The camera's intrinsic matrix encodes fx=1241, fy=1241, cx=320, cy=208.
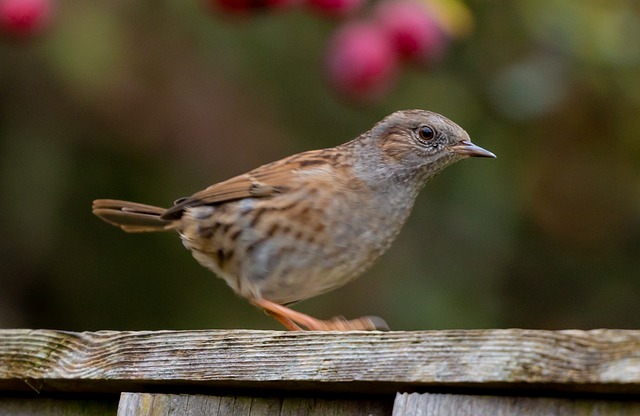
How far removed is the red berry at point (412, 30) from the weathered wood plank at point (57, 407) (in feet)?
7.17

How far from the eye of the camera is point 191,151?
5832 mm

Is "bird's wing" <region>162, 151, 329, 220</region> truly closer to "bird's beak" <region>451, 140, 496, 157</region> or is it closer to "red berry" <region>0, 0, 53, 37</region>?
"bird's beak" <region>451, 140, 496, 157</region>

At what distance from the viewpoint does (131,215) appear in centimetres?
405

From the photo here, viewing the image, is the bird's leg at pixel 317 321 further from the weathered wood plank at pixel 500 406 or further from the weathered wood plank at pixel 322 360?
the weathered wood plank at pixel 500 406

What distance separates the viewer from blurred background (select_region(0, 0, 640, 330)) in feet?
16.3

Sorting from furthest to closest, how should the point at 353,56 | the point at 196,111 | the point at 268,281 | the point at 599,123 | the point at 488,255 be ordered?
the point at 196,111, the point at 488,255, the point at 599,123, the point at 353,56, the point at 268,281

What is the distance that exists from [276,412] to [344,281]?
1285 millimetres

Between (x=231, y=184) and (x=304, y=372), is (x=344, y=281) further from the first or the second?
(x=304, y=372)

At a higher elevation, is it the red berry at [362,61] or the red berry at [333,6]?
the red berry at [333,6]

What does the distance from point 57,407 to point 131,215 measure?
150 cm

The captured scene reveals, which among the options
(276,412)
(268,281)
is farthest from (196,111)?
(276,412)

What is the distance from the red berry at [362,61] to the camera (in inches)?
172

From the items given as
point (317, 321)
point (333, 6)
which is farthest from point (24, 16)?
point (317, 321)

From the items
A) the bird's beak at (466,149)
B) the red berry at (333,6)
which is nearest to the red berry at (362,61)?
the red berry at (333,6)
